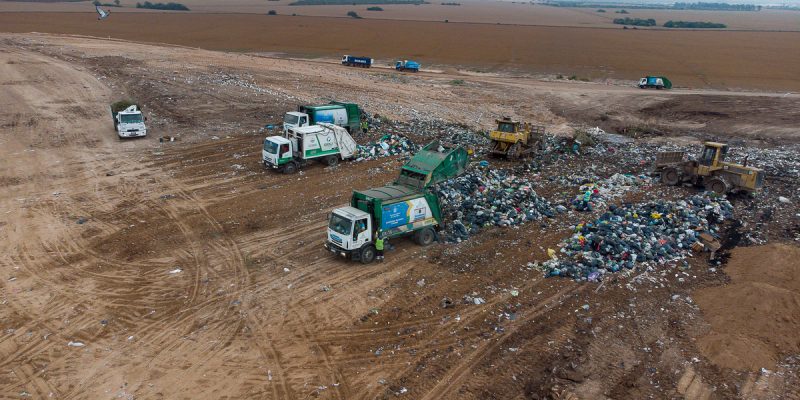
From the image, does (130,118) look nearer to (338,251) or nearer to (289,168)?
(289,168)

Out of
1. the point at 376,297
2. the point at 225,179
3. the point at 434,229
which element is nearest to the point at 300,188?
the point at 225,179

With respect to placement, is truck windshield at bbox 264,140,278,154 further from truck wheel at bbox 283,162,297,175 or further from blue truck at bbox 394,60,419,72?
blue truck at bbox 394,60,419,72

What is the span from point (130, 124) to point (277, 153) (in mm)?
9162

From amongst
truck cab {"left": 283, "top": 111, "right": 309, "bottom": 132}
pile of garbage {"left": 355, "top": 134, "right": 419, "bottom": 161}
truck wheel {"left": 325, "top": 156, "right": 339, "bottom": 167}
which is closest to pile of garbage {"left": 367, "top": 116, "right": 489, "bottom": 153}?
pile of garbage {"left": 355, "top": 134, "right": 419, "bottom": 161}

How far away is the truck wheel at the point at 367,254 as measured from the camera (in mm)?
14289

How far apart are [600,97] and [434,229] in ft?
96.3

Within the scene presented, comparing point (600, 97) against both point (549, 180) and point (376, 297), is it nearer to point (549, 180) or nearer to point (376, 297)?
point (549, 180)

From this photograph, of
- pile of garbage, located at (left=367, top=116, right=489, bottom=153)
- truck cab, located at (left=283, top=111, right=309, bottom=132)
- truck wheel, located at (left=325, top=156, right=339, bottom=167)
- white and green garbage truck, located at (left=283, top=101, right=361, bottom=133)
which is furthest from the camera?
pile of garbage, located at (left=367, top=116, right=489, bottom=153)

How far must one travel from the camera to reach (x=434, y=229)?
1574 cm

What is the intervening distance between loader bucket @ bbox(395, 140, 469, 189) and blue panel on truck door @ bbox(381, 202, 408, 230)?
2402 millimetres

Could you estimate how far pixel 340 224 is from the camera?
14094mm

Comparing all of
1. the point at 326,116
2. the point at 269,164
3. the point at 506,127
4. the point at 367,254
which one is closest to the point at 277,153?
the point at 269,164

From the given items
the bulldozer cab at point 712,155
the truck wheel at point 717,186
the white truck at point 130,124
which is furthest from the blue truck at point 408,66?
the truck wheel at point 717,186

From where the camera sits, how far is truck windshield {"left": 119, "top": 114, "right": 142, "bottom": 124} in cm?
2560
